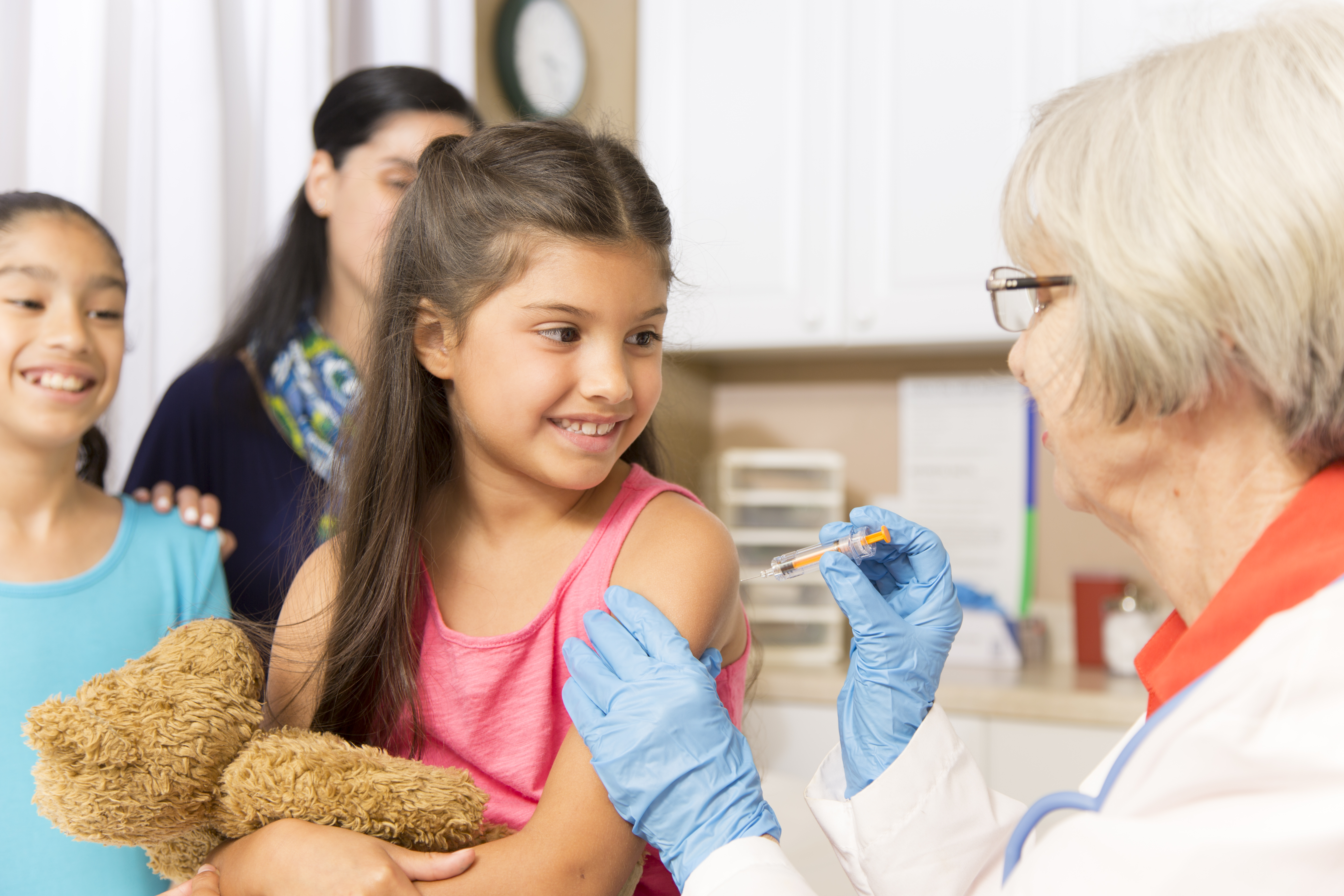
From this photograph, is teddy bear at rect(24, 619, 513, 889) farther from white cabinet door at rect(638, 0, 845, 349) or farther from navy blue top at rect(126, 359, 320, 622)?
white cabinet door at rect(638, 0, 845, 349)

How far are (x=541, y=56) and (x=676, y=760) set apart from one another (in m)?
2.10

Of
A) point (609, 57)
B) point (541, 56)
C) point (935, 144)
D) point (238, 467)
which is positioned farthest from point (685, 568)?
point (609, 57)

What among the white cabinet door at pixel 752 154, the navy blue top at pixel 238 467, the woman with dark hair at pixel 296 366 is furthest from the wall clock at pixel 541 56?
the navy blue top at pixel 238 467

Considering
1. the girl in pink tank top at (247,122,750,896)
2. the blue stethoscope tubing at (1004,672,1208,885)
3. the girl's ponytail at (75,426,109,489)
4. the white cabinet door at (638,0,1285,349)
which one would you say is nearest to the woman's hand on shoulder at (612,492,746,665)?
the girl in pink tank top at (247,122,750,896)

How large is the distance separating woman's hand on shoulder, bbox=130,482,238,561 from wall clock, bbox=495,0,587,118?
4.91 ft

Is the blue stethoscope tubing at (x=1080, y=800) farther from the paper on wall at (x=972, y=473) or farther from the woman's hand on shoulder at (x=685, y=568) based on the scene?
the paper on wall at (x=972, y=473)

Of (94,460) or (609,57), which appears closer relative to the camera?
(94,460)

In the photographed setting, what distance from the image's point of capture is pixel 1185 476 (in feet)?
2.20

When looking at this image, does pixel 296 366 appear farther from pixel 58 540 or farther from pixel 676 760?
pixel 676 760

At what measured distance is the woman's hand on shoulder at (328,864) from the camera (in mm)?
684

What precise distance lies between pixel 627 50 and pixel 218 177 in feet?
4.51

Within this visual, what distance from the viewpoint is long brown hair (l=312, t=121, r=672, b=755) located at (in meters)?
0.88

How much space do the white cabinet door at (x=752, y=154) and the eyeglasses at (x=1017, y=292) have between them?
64.0 inches

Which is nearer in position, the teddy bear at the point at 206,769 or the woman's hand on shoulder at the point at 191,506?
the teddy bear at the point at 206,769
